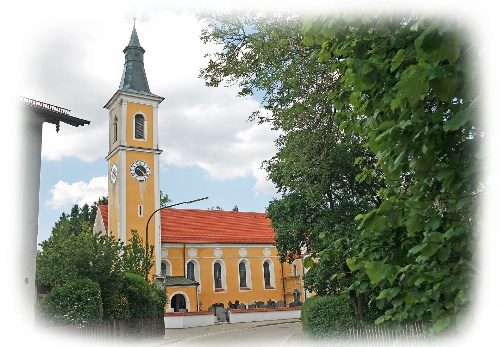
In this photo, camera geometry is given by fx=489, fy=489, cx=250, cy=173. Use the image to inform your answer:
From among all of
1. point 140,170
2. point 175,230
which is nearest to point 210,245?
point 175,230

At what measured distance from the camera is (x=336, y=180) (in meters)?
18.9

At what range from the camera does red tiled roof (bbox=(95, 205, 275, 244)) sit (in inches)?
1720

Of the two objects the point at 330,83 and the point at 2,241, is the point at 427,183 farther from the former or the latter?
the point at 2,241

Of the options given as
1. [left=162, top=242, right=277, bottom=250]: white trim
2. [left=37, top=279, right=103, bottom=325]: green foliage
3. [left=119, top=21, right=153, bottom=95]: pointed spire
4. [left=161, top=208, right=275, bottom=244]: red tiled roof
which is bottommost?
[left=37, top=279, right=103, bottom=325]: green foliage

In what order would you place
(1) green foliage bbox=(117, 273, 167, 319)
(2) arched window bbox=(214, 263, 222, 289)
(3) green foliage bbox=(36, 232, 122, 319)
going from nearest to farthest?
(3) green foliage bbox=(36, 232, 122, 319), (1) green foliage bbox=(117, 273, 167, 319), (2) arched window bbox=(214, 263, 222, 289)

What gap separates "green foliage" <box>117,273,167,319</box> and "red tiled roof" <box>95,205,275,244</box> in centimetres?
2219

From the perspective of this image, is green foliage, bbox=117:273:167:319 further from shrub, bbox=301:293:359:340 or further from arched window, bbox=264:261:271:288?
arched window, bbox=264:261:271:288

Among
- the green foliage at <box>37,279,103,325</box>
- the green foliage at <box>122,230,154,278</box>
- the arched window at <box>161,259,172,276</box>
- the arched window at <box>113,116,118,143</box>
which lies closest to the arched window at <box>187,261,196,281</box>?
the arched window at <box>161,259,172,276</box>

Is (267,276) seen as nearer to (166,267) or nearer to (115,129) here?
(166,267)

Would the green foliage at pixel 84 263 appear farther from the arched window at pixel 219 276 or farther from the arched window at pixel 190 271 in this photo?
the arched window at pixel 219 276

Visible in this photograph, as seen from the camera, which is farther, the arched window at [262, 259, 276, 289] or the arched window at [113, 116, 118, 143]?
the arched window at [262, 259, 276, 289]

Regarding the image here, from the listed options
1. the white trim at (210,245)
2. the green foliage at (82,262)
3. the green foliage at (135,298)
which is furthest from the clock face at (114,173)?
the green foliage at (82,262)

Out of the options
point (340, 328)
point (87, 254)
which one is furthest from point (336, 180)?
point (87, 254)

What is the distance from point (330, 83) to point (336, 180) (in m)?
7.49
